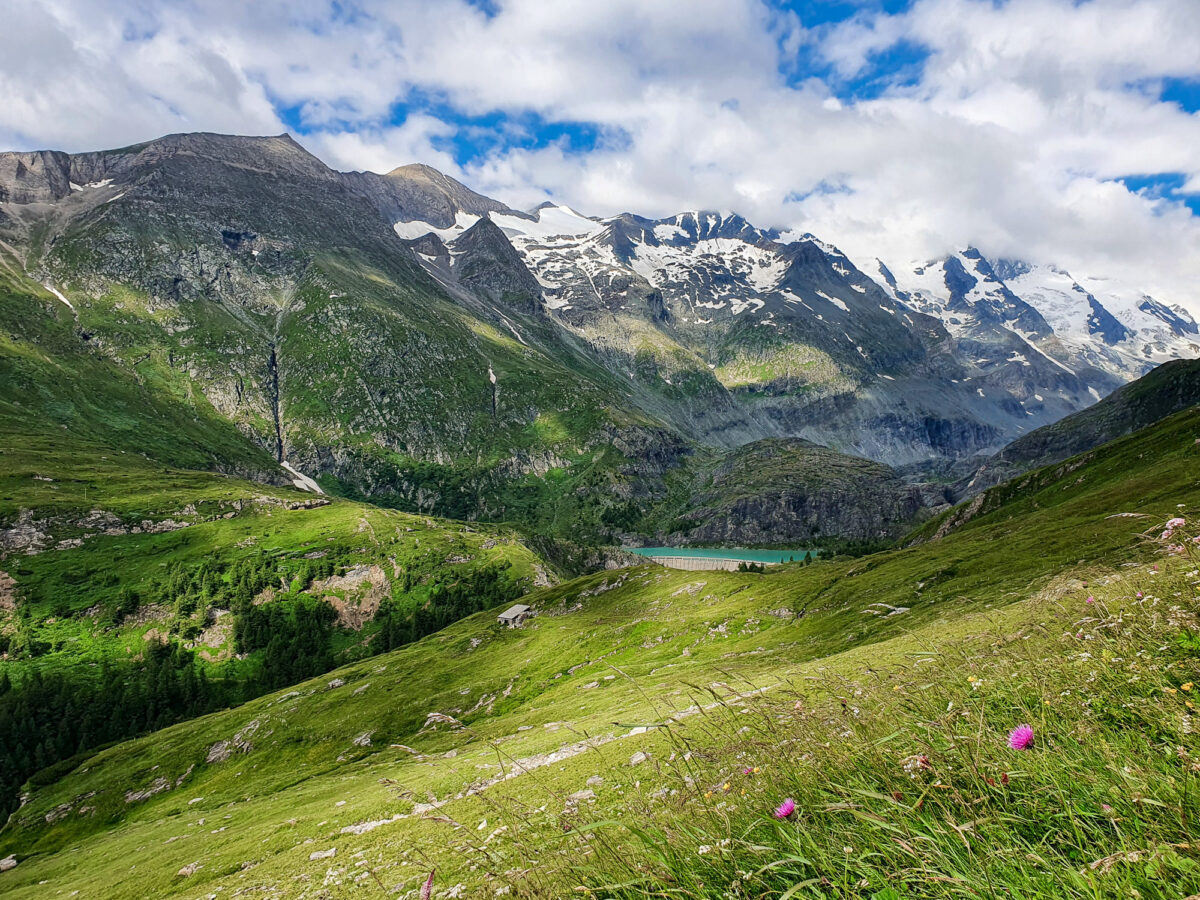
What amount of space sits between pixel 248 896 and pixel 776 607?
62.2 meters

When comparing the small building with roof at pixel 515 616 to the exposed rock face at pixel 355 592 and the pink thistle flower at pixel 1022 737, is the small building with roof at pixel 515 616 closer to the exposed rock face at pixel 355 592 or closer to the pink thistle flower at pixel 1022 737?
the exposed rock face at pixel 355 592

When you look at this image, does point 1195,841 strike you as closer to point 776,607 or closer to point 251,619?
point 776,607

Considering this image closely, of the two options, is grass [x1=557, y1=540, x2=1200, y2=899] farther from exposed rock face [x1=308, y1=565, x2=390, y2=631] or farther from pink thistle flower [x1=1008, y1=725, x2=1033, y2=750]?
exposed rock face [x1=308, y1=565, x2=390, y2=631]

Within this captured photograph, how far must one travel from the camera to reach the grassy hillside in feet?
14.3

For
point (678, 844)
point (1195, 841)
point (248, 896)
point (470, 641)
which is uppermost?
point (1195, 841)

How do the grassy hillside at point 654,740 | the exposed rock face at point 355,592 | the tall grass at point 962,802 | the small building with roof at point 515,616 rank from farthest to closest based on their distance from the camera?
the exposed rock face at point 355,592 < the small building with roof at point 515,616 < the grassy hillside at point 654,740 < the tall grass at point 962,802

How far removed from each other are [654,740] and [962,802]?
23.1 meters

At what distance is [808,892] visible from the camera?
371 centimetres

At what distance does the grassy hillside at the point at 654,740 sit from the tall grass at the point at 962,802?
0.04m

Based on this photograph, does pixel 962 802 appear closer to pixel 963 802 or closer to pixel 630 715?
pixel 963 802

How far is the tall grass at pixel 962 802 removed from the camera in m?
3.25

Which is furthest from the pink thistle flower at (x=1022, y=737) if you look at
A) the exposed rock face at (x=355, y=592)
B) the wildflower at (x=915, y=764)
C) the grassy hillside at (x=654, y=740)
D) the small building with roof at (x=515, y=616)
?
the exposed rock face at (x=355, y=592)

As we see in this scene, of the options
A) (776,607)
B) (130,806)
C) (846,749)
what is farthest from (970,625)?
(130,806)

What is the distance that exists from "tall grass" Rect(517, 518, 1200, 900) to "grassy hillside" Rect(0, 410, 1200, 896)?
4cm
